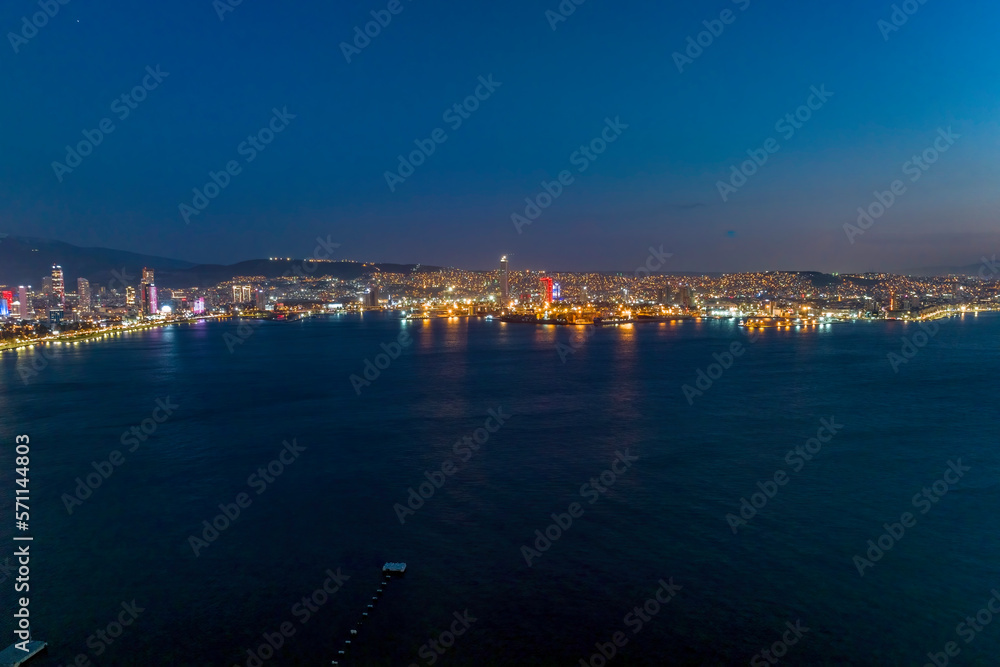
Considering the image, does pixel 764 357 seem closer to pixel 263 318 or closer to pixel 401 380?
pixel 401 380

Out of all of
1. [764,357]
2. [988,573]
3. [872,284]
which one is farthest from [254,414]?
[872,284]

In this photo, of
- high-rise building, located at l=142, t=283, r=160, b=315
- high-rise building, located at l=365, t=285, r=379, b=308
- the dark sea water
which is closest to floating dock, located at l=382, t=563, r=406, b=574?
the dark sea water

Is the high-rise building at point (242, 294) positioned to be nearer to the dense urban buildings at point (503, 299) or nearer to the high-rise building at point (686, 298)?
the dense urban buildings at point (503, 299)

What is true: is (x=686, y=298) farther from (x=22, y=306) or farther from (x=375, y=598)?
(x=375, y=598)

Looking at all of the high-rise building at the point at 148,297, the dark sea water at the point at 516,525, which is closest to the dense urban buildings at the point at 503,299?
the high-rise building at the point at 148,297

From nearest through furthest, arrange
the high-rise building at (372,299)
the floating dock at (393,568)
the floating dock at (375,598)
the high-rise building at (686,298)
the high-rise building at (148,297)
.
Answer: the floating dock at (375,598), the floating dock at (393,568), the high-rise building at (148,297), the high-rise building at (686,298), the high-rise building at (372,299)

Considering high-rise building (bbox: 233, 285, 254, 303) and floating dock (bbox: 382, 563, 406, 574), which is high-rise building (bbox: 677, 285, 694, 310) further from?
floating dock (bbox: 382, 563, 406, 574)
